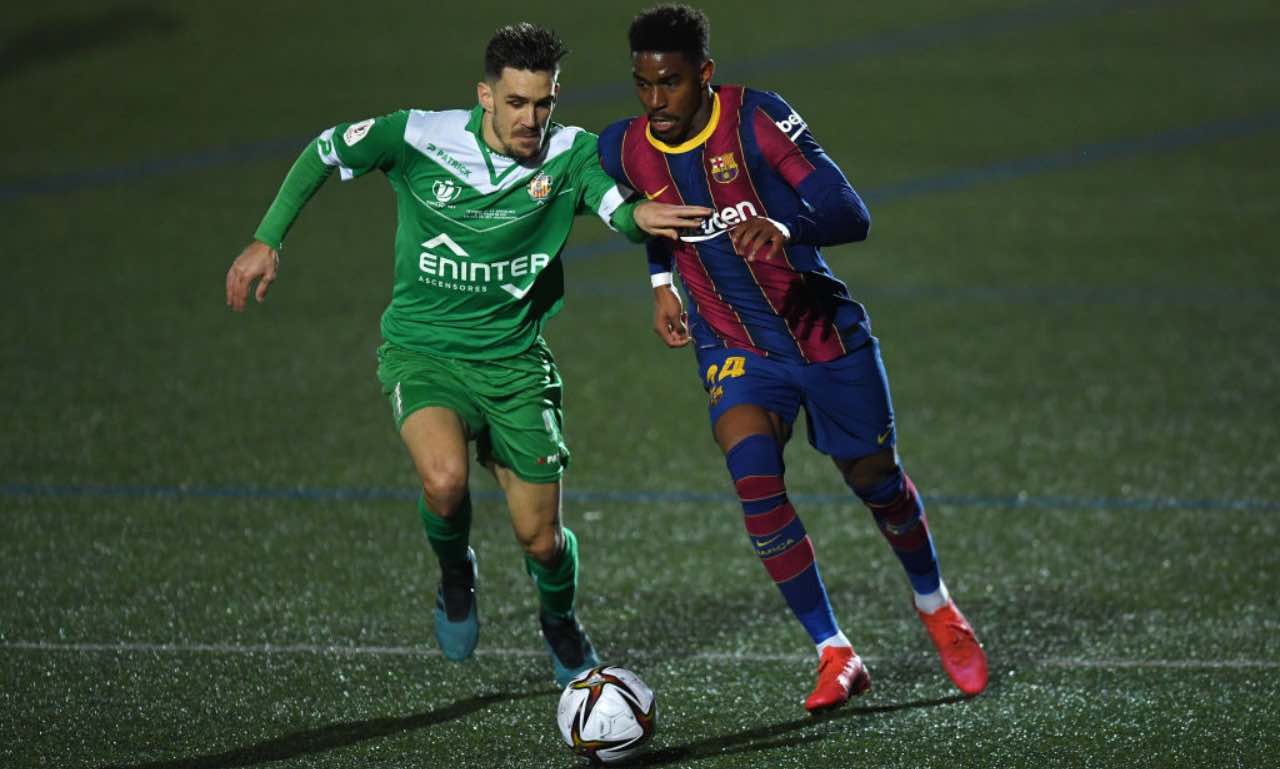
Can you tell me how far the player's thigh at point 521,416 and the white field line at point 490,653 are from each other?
66cm

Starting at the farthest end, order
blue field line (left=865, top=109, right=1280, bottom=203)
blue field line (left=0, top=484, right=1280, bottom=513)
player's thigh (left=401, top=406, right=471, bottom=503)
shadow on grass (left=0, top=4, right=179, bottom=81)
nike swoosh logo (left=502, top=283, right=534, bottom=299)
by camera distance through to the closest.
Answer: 1. shadow on grass (left=0, top=4, right=179, bottom=81)
2. blue field line (left=865, top=109, right=1280, bottom=203)
3. blue field line (left=0, top=484, right=1280, bottom=513)
4. nike swoosh logo (left=502, top=283, right=534, bottom=299)
5. player's thigh (left=401, top=406, right=471, bottom=503)

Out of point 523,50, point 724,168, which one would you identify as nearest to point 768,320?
point 724,168

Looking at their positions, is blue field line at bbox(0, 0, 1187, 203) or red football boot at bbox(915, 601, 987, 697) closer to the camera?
red football boot at bbox(915, 601, 987, 697)

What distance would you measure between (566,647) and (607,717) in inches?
32.4

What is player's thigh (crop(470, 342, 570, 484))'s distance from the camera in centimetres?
556

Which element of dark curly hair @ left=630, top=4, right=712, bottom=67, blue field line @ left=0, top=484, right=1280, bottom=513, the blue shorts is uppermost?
dark curly hair @ left=630, top=4, right=712, bottom=67

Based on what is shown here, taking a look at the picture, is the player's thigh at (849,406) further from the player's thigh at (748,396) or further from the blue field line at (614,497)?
the blue field line at (614,497)

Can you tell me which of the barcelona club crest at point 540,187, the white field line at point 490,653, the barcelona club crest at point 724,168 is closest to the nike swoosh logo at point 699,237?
the barcelona club crest at point 724,168

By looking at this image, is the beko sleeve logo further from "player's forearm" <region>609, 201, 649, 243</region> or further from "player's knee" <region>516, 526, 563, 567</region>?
"player's knee" <region>516, 526, 563, 567</region>

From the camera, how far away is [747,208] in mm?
5297

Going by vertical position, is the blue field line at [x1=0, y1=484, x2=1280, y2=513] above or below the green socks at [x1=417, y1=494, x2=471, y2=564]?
below

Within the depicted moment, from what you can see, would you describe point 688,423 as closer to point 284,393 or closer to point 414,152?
point 284,393

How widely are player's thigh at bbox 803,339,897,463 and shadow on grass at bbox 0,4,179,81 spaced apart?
13740 millimetres

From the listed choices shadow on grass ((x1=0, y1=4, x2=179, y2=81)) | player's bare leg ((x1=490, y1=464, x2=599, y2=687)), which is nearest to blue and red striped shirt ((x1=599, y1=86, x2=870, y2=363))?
player's bare leg ((x1=490, y1=464, x2=599, y2=687))
